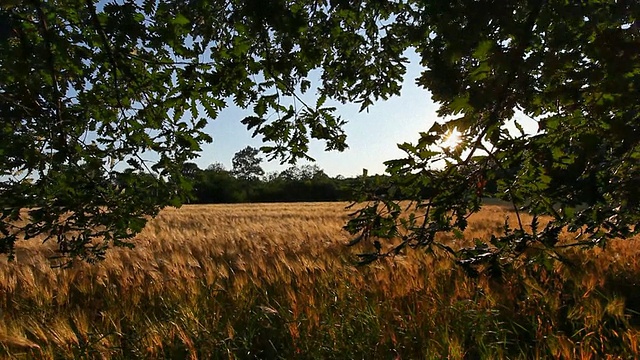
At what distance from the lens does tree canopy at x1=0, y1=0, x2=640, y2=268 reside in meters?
1.35

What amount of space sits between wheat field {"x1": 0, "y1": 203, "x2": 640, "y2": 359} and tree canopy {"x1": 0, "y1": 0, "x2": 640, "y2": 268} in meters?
0.56

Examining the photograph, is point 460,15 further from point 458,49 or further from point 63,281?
point 63,281

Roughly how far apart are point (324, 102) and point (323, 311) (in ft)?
4.64

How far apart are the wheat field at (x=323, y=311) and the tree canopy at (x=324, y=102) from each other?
22.1 inches

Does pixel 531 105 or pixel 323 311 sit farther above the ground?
pixel 531 105

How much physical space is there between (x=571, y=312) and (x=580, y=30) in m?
1.87

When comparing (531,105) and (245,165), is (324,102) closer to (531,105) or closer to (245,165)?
(531,105)

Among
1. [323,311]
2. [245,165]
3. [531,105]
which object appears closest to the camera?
[531,105]

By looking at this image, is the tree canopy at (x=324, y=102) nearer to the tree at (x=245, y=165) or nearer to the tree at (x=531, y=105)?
the tree at (x=531, y=105)

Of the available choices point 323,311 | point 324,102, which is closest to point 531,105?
point 324,102

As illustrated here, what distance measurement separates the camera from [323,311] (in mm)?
2613

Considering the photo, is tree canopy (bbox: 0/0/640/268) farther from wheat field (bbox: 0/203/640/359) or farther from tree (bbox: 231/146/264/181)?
tree (bbox: 231/146/264/181)

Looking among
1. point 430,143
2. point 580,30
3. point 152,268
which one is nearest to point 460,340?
point 430,143

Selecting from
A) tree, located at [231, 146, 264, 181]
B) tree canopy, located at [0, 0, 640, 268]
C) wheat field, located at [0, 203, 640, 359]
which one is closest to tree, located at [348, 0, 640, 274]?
tree canopy, located at [0, 0, 640, 268]
